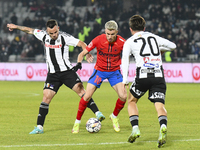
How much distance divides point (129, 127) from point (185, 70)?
13.7m

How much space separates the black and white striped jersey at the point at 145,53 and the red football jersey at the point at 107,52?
5.57 ft

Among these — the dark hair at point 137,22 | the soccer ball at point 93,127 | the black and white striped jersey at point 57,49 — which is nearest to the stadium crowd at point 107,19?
the black and white striped jersey at point 57,49

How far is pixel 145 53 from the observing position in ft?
19.3

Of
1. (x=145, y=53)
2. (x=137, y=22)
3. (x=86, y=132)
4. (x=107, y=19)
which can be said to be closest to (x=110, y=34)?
(x=137, y=22)

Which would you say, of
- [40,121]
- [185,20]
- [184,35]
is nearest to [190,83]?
[184,35]

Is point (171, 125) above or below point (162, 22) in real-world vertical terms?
below

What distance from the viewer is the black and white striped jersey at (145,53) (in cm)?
590

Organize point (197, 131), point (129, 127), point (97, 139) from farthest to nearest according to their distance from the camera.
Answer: point (129, 127)
point (197, 131)
point (97, 139)

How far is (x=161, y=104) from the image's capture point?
5895 millimetres

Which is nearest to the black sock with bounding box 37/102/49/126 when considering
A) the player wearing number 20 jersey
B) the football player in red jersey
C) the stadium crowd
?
the football player in red jersey

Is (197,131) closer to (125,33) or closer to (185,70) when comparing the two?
(185,70)

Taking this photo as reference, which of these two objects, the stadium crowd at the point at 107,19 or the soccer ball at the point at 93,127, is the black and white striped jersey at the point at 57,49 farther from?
the stadium crowd at the point at 107,19

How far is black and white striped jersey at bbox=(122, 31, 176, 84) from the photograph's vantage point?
590cm

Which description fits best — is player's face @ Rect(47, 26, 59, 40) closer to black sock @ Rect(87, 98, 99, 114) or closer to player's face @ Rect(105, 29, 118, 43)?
player's face @ Rect(105, 29, 118, 43)
